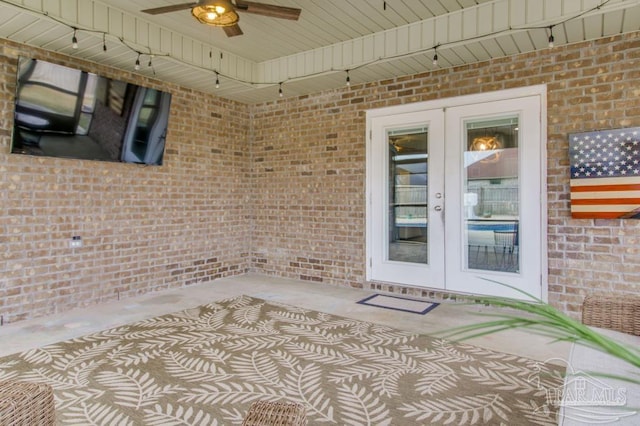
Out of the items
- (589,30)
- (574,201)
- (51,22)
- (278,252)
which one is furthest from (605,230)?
(51,22)

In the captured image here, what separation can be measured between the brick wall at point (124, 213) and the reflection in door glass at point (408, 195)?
2.51 meters

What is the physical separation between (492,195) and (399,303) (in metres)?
1.64

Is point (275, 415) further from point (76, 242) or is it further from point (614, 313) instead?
point (76, 242)

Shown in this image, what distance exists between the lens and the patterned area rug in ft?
7.76

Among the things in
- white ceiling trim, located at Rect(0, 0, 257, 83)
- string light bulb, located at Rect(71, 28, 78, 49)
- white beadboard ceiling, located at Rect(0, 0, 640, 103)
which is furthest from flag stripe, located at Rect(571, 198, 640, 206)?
string light bulb, located at Rect(71, 28, 78, 49)

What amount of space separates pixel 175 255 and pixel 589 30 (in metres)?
5.34

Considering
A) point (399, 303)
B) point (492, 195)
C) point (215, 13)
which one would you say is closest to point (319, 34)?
point (215, 13)

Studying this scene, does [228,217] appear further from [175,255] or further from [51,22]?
[51,22]

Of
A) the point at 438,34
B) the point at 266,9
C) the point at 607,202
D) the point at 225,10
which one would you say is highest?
the point at 438,34

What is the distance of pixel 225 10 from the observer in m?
2.88

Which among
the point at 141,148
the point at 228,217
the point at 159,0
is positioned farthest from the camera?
the point at 228,217

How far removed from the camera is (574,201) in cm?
400

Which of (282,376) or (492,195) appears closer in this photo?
(282,376)

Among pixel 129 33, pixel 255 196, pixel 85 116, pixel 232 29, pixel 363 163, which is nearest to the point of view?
pixel 232 29
